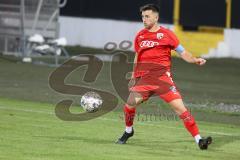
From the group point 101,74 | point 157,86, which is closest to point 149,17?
point 157,86

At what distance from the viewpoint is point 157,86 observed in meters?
13.2

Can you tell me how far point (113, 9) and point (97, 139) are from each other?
2423cm

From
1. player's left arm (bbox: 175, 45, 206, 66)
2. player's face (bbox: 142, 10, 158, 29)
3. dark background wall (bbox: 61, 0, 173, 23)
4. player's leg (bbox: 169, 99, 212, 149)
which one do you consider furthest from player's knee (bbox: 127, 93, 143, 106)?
dark background wall (bbox: 61, 0, 173, 23)

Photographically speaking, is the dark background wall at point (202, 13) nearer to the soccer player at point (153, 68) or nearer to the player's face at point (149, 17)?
the soccer player at point (153, 68)

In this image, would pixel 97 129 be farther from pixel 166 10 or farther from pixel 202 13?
pixel 166 10

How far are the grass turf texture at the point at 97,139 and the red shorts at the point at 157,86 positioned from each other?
773 mm

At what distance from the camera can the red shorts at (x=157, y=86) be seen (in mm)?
13031

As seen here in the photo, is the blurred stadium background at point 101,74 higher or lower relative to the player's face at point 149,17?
lower

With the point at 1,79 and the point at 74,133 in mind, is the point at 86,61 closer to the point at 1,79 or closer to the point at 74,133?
the point at 1,79

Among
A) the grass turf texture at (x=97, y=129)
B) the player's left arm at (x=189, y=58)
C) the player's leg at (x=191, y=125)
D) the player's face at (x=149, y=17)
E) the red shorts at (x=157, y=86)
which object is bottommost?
the grass turf texture at (x=97, y=129)

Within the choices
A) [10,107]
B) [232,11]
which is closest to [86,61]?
[232,11]

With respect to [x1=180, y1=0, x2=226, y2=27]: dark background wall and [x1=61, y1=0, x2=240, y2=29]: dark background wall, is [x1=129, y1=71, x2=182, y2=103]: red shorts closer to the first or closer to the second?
[x1=61, y1=0, x2=240, y2=29]: dark background wall

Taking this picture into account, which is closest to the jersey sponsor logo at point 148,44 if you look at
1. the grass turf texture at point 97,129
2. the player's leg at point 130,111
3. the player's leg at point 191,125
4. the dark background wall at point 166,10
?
the player's leg at point 130,111

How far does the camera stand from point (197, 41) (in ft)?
113
